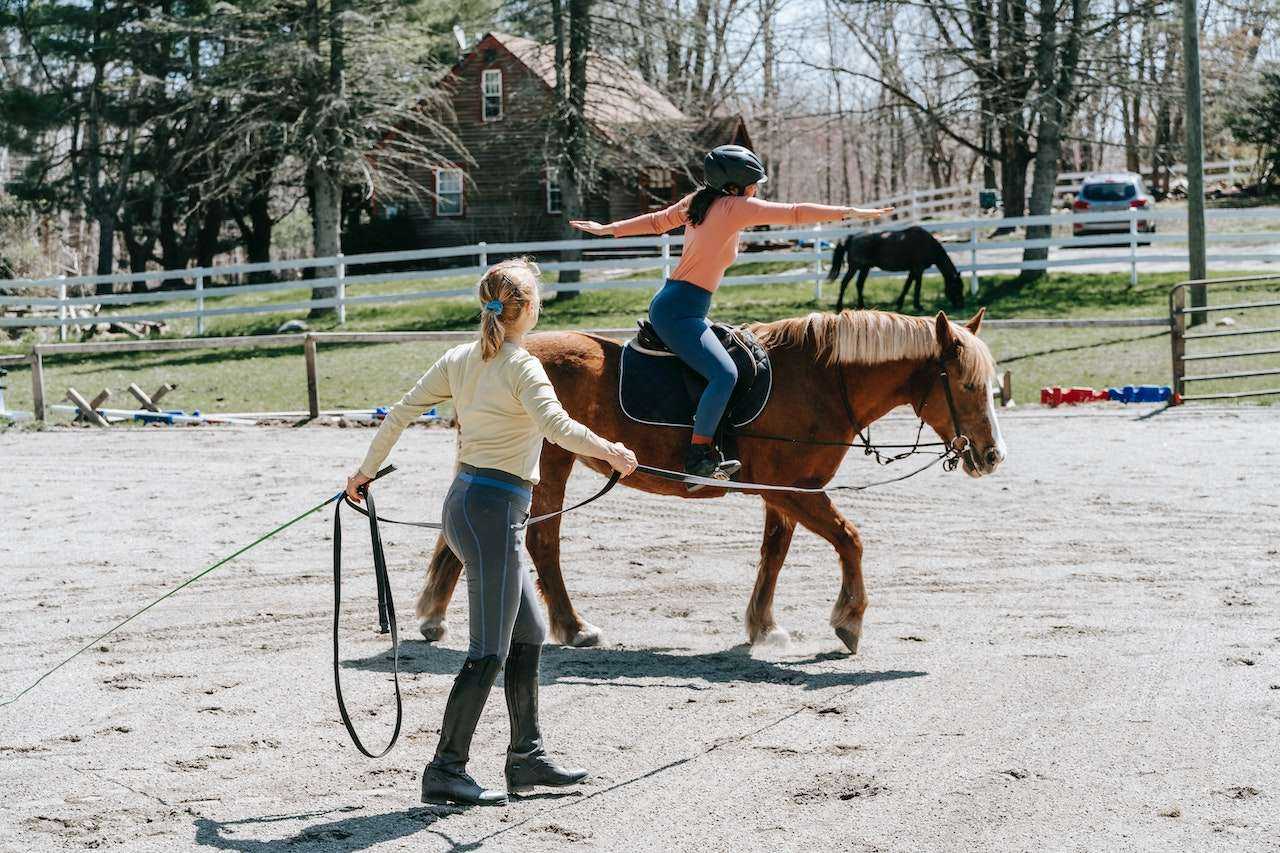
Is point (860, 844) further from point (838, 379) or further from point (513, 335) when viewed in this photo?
point (838, 379)

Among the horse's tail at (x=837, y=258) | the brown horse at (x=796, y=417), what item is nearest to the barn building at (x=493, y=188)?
the horse's tail at (x=837, y=258)

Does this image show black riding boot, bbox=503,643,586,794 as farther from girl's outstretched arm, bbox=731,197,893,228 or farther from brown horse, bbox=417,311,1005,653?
girl's outstretched arm, bbox=731,197,893,228

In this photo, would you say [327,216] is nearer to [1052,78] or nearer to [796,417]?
[1052,78]

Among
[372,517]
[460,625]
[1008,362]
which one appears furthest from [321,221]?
[372,517]

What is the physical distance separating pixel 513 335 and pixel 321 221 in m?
27.0

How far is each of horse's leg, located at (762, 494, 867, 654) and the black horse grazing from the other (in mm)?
15295

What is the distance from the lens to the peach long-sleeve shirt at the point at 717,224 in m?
6.71

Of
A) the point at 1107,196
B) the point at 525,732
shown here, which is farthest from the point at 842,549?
the point at 1107,196

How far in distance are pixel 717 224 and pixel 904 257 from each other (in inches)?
660

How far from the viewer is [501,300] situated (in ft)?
15.8

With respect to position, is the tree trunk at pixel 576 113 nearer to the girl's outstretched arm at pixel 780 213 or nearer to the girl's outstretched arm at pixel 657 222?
the girl's outstretched arm at pixel 657 222

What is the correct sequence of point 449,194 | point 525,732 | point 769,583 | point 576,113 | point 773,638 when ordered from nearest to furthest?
point 525,732
point 773,638
point 769,583
point 576,113
point 449,194

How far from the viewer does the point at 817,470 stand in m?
7.46

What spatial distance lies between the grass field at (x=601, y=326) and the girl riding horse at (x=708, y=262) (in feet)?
34.6
